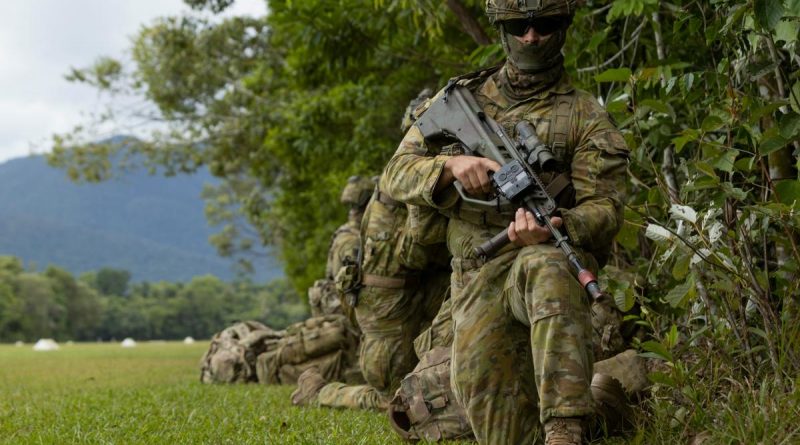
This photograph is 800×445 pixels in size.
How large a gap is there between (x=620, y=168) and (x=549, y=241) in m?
0.49

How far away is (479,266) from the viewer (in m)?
4.41

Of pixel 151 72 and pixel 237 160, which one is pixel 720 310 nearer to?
pixel 237 160

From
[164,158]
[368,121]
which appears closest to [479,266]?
[368,121]

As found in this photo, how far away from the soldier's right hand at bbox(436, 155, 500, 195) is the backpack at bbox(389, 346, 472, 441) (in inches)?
52.8

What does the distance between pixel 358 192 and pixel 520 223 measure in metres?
A: 4.61

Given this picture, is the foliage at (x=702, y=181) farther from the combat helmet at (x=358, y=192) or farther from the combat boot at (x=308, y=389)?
the combat boot at (x=308, y=389)

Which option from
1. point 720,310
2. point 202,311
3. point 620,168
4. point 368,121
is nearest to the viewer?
point 620,168

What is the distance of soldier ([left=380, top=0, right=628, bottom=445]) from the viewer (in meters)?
4.07

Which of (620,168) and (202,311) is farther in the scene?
(202,311)

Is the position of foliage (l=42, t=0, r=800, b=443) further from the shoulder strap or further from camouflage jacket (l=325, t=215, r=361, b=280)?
camouflage jacket (l=325, t=215, r=361, b=280)

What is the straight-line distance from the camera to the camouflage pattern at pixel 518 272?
400 centimetres

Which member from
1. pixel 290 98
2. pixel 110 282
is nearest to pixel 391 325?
pixel 290 98

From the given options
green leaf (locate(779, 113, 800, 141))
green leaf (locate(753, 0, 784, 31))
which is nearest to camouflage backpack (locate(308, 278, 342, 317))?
green leaf (locate(779, 113, 800, 141))

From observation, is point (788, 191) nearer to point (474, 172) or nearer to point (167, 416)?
point (474, 172)
